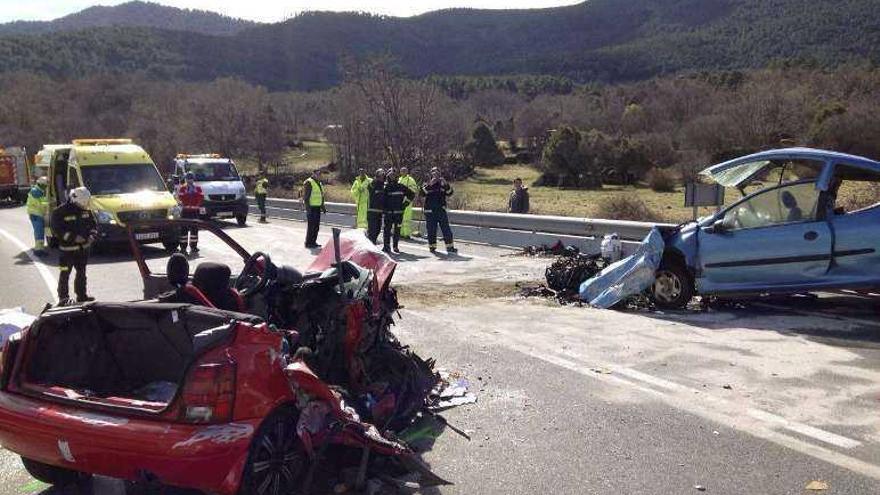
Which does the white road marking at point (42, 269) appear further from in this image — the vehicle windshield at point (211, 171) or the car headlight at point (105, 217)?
the vehicle windshield at point (211, 171)

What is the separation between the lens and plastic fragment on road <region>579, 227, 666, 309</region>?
9156 millimetres

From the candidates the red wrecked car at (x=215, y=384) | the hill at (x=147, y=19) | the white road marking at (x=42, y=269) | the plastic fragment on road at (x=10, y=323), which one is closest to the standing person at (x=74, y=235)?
the white road marking at (x=42, y=269)

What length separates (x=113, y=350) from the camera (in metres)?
4.55

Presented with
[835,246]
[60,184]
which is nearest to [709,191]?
[835,246]

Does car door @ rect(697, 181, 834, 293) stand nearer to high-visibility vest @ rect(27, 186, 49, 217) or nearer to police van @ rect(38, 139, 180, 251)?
police van @ rect(38, 139, 180, 251)

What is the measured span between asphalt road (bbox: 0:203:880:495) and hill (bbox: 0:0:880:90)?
241 feet

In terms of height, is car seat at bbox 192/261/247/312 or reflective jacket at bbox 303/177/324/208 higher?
car seat at bbox 192/261/247/312

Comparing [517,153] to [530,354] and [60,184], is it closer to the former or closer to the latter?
[60,184]

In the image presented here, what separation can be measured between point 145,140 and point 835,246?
57.1 m

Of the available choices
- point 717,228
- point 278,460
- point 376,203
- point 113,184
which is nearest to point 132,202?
point 113,184

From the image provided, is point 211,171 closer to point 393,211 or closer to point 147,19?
point 393,211

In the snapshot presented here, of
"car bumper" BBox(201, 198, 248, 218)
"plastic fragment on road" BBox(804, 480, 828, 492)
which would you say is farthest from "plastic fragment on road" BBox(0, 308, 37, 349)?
"car bumper" BBox(201, 198, 248, 218)

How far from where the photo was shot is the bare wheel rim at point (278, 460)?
12.6 feet

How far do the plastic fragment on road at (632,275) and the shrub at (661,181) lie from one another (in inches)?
991
